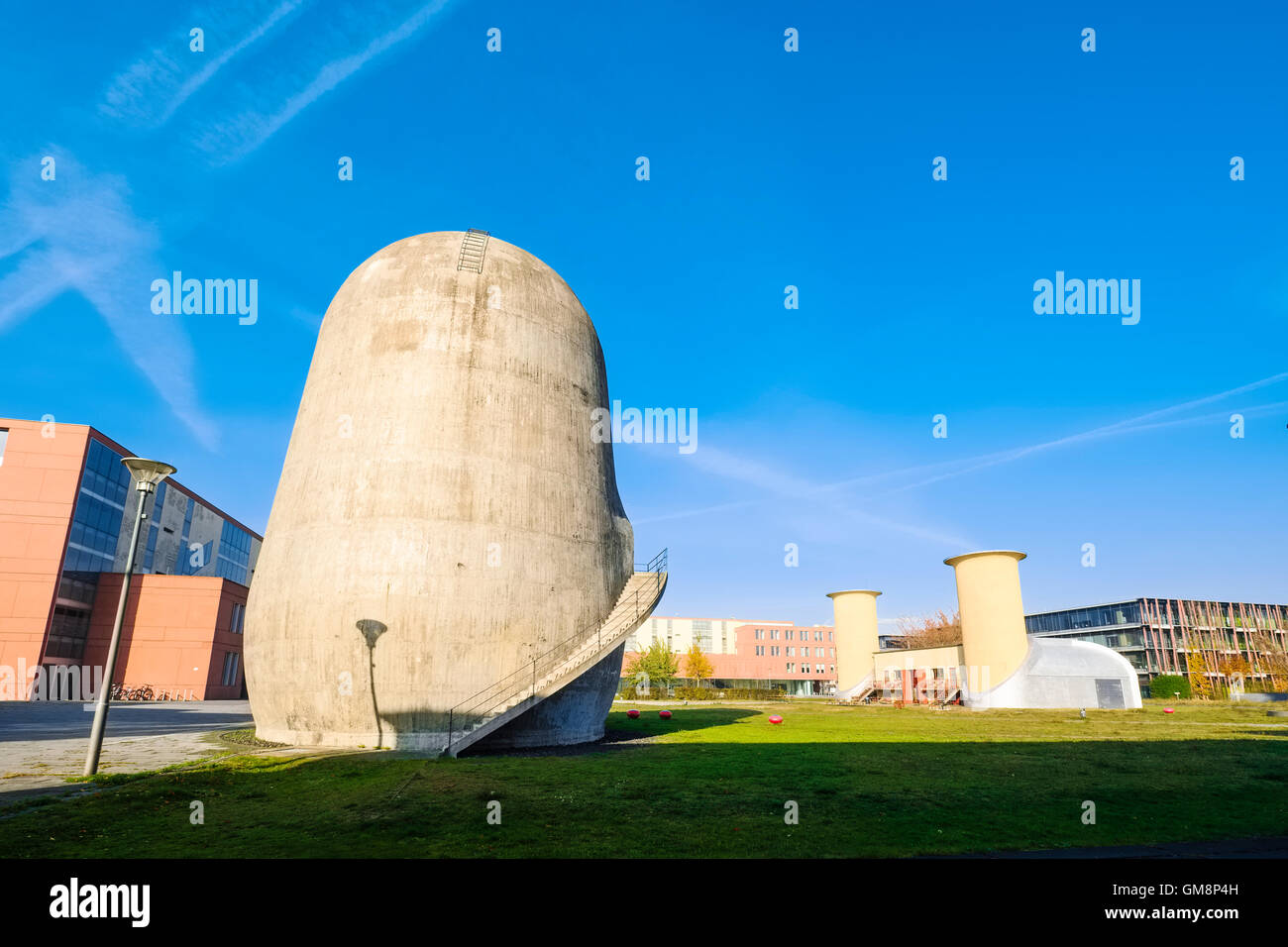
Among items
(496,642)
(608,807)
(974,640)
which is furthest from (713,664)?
(608,807)

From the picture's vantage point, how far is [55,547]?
52031 millimetres

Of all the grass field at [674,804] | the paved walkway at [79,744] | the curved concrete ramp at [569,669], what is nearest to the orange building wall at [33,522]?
the paved walkway at [79,744]

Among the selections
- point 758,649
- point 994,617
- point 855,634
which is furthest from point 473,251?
point 758,649

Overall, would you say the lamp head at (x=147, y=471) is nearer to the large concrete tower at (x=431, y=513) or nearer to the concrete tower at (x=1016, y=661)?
the large concrete tower at (x=431, y=513)

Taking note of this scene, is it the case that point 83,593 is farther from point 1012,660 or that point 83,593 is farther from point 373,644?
point 1012,660

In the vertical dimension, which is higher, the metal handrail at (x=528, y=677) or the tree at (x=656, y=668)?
the metal handrail at (x=528, y=677)

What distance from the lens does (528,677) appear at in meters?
21.5

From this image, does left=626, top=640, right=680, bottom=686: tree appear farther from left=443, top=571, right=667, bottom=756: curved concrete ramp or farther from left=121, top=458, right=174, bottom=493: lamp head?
left=121, top=458, right=174, bottom=493: lamp head

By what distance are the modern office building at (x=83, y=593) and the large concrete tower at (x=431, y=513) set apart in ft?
133

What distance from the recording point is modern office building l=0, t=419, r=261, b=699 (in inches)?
1992

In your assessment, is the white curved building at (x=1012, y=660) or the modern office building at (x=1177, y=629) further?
the modern office building at (x=1177, y=629)

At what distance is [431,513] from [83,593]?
50875mm

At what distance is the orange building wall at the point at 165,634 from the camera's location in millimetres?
54812

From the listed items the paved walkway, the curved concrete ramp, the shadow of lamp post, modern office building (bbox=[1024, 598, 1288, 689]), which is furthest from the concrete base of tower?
modern office building (bbox=[1024, 598, 1288, 689])
